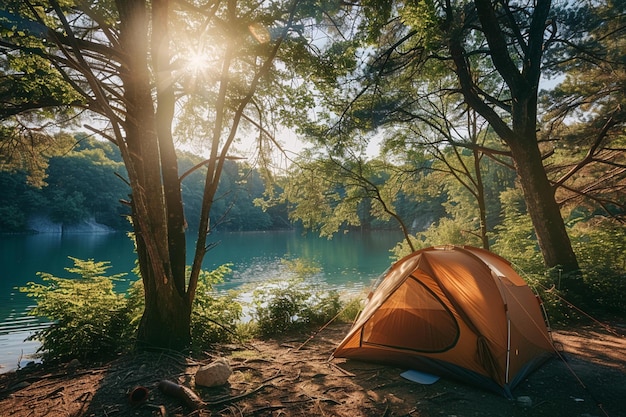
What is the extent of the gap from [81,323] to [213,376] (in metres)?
3.09

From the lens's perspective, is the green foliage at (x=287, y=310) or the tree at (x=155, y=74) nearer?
the tree at (x=155, y=74)

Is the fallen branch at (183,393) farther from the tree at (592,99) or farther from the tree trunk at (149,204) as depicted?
the tree at (592,99)

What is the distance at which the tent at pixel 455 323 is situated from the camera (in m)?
Result: 4.03

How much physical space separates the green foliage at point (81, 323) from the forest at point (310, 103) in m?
0.84

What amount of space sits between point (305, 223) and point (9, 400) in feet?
24.2

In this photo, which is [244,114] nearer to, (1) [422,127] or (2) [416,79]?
(2) [416,79]

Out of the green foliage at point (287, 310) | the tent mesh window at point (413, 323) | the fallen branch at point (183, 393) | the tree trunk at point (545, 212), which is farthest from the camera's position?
the tree trunk at point (545, 212)

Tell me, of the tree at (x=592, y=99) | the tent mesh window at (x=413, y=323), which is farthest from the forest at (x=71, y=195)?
the tent mesh window at (x=413, y=323)

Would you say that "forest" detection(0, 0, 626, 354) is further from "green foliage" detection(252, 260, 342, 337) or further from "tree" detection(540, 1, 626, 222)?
"green foliage" detection(252, 260, 342, 337)

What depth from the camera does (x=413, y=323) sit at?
4.84 metres

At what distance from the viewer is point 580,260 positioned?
9633 millimetres

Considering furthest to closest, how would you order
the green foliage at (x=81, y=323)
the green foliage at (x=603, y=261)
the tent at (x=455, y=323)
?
the green foliage at (x=603, y=261), the green foliage at (x=81, y=323), the tent at (x=455, y=323)

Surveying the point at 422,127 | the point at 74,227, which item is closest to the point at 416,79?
the point at 422,127

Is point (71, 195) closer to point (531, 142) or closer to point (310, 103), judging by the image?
point (310, 103)
